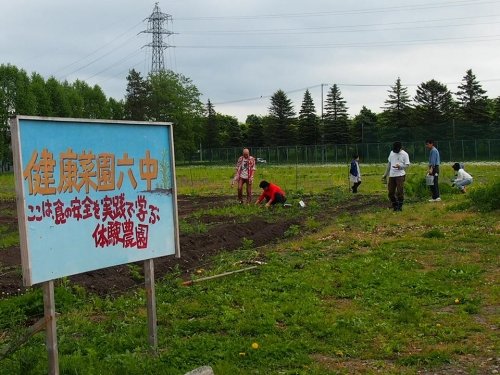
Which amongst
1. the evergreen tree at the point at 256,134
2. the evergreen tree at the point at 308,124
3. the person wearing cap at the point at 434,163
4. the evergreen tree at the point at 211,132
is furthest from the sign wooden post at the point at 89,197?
the evergreen tree at the point at 211,132

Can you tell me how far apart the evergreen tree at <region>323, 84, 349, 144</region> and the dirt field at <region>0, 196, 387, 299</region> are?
222 ft

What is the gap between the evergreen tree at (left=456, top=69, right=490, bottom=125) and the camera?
74381 mm

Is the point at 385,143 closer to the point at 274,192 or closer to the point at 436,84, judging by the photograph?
the point at 436,84

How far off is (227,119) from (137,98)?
23.4m

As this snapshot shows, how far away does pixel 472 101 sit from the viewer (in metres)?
76.5

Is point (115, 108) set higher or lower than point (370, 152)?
higher

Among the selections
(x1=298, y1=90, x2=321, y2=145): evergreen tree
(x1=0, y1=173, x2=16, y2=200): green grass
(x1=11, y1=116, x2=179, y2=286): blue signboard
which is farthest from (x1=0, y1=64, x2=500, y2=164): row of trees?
(x1=11, y1=116, x2=179, y2=286): blue signboard

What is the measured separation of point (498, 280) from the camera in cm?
778

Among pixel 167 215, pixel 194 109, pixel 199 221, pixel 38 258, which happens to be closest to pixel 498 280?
pixel 167 215

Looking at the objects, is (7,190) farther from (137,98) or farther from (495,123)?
(137,98)

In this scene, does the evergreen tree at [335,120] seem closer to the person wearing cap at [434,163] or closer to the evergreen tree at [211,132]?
the evergreen tree at [211,132]

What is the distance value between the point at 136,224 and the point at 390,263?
4.95 metres

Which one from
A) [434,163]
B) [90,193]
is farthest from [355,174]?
[90,193]

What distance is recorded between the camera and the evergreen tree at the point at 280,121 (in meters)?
91.3
